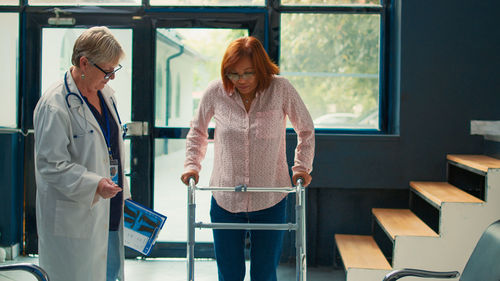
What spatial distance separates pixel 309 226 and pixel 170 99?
143 centimetres

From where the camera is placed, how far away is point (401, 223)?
3131 millimetres

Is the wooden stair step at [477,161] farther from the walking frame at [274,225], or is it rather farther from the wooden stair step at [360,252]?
the walking frame at [274,225]

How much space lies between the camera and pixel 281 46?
3.65 metres

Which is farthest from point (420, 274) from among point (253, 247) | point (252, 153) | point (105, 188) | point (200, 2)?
point (200, 2)

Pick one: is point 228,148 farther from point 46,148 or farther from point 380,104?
A: point 380,104

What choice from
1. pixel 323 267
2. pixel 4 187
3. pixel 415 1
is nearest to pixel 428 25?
pixel 415 1

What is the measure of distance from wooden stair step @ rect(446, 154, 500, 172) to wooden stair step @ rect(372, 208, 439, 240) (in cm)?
46

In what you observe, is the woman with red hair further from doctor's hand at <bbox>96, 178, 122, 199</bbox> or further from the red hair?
doctor's hand at <bbox>96, 178, 122, 199</bbox>

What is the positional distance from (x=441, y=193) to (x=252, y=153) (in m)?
1.47

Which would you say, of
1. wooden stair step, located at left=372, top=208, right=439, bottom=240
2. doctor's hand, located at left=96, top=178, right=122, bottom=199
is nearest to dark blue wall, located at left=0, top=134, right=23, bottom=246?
doctor's hand, located at left=96, top=178, right=122, bottom=199

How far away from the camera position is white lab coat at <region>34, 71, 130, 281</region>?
1702mm

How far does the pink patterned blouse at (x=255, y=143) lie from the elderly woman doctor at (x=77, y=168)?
550mm

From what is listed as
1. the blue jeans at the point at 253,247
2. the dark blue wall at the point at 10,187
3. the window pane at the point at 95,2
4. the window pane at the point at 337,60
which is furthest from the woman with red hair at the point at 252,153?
the dark blue wall at the point at 10,187

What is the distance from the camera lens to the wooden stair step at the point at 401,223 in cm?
293
